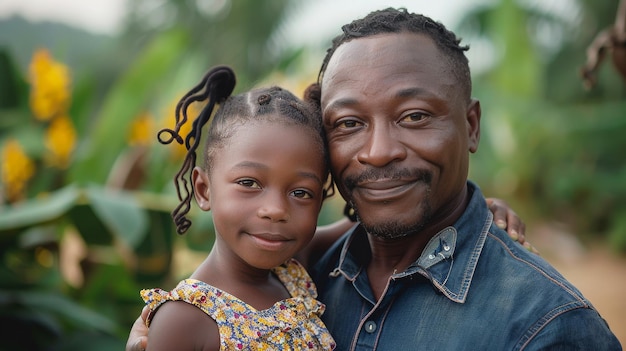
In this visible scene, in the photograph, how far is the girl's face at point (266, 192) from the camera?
Answer: 6.64ft

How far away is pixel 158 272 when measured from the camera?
175 inches

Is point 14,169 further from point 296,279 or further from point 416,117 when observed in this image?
point 416,117

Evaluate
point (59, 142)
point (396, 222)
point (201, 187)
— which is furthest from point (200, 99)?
point (59, 142)

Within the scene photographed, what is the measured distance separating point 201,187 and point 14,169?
2.75m

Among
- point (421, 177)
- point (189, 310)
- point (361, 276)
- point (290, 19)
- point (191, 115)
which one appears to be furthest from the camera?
point (290, 19)

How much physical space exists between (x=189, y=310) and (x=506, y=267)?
876mm

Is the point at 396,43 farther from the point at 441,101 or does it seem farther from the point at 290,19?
the point at 290,19

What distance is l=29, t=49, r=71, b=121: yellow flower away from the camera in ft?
15.2

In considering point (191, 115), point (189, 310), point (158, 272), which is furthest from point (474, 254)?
point (191, 115)

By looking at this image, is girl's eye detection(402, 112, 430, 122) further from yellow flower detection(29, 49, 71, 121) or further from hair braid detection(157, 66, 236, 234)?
yellow flower detection(29, 49, 71, 121)

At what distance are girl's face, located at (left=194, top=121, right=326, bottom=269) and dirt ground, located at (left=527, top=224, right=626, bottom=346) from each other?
608cm

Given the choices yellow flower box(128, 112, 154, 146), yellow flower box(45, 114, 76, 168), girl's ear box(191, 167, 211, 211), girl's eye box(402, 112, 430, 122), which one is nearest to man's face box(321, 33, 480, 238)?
girl's eye box(402, 112, 430, 122)

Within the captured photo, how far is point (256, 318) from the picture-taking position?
198 cm

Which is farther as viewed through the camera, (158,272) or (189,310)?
(158,272)
